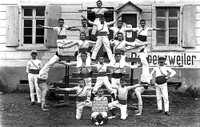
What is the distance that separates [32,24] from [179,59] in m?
6.14

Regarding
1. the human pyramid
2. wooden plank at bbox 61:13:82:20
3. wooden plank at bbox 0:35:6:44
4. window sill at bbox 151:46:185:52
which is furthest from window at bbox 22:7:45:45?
window sill at bbox 151:46:185:52

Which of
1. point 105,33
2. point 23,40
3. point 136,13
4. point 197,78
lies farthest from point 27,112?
point 197,78

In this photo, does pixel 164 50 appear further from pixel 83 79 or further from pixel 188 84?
pixel 83 79

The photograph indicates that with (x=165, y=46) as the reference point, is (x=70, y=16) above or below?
above

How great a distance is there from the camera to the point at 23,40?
14.0 meters

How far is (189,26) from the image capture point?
13.6 metres

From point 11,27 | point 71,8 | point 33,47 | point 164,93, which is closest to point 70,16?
point 71,8

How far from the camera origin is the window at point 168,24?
1388cm

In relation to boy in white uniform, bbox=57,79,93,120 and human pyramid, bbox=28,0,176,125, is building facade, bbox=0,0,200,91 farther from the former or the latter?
boy in white uniform, bbox=57,79,93,120

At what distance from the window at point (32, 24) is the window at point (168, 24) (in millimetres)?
4772

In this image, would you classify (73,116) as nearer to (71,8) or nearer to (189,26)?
(71,8)

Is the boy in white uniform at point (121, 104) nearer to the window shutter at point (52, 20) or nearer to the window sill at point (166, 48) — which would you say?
the window sill at point (166, 48)

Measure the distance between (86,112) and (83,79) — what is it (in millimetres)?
1109

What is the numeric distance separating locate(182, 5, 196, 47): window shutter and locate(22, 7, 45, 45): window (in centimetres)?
575
